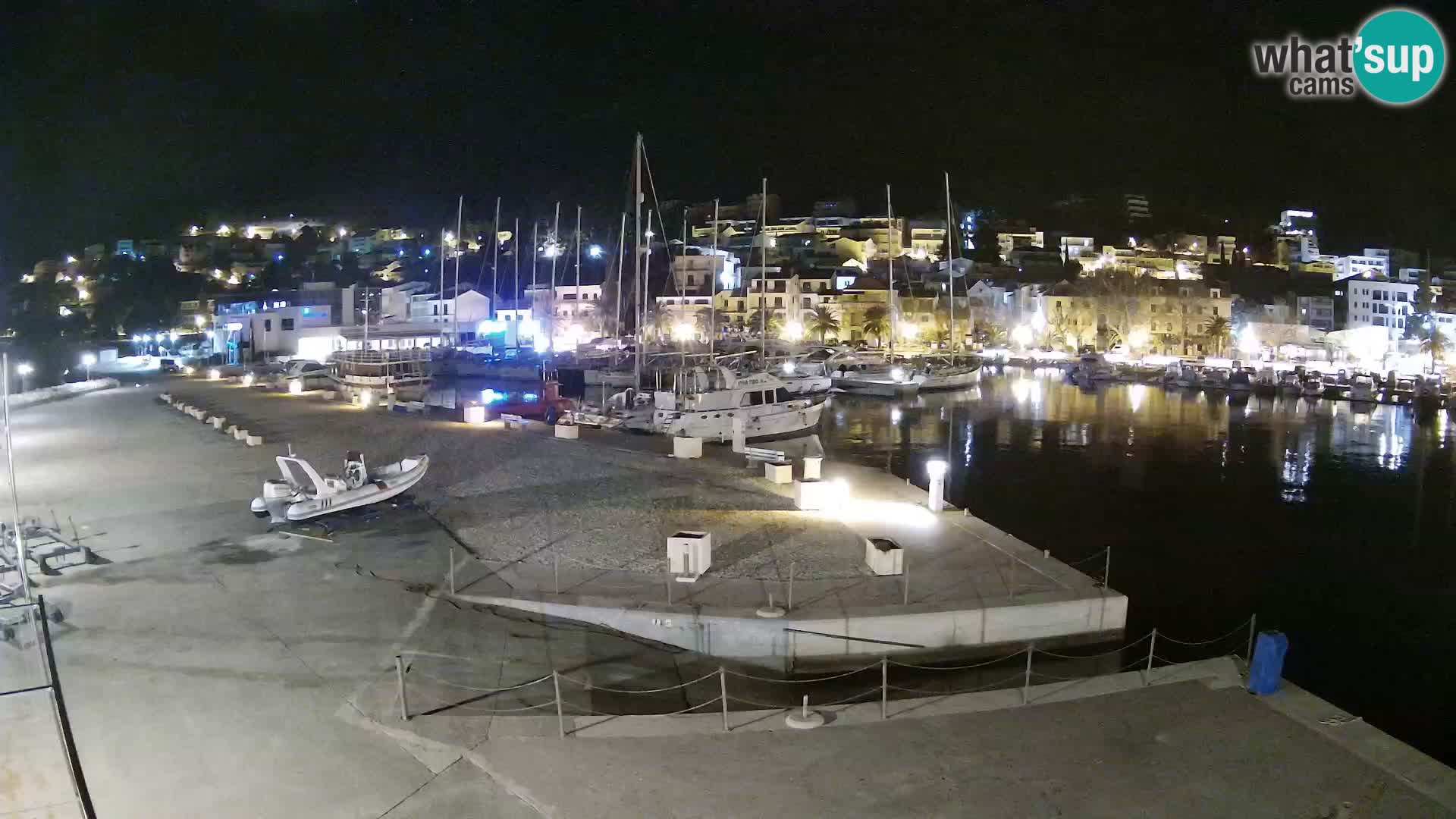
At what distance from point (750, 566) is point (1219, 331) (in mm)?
96350

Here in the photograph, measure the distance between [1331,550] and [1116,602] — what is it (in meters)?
11.7

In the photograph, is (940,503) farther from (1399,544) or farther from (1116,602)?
(1399,544)

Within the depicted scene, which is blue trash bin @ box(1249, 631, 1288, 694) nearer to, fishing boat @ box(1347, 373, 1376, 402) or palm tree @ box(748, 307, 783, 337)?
fishing boat @ box(1347, 373, 1376, 402)

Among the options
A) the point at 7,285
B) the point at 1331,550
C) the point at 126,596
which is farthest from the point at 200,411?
the point at 7,285

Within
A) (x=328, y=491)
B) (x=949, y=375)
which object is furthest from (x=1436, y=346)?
(x=328, y=491)

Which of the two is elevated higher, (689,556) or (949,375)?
(949,375)

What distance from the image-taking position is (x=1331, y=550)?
63.4ft

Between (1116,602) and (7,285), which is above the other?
(7,285)

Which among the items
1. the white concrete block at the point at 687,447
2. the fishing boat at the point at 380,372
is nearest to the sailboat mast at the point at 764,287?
the fishing boat at the point at 380,372

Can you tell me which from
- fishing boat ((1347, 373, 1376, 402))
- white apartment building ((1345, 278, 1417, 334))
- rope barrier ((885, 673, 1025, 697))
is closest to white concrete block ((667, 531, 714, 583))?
rope barrier ((885, 673, 1025, 697))

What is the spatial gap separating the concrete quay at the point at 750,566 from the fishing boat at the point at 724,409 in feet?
31.5

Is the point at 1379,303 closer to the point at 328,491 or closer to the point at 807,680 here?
the point at 807,680

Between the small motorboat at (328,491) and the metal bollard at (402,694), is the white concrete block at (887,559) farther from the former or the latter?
the small motorboat at (328,491)

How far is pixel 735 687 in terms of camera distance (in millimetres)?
9453
